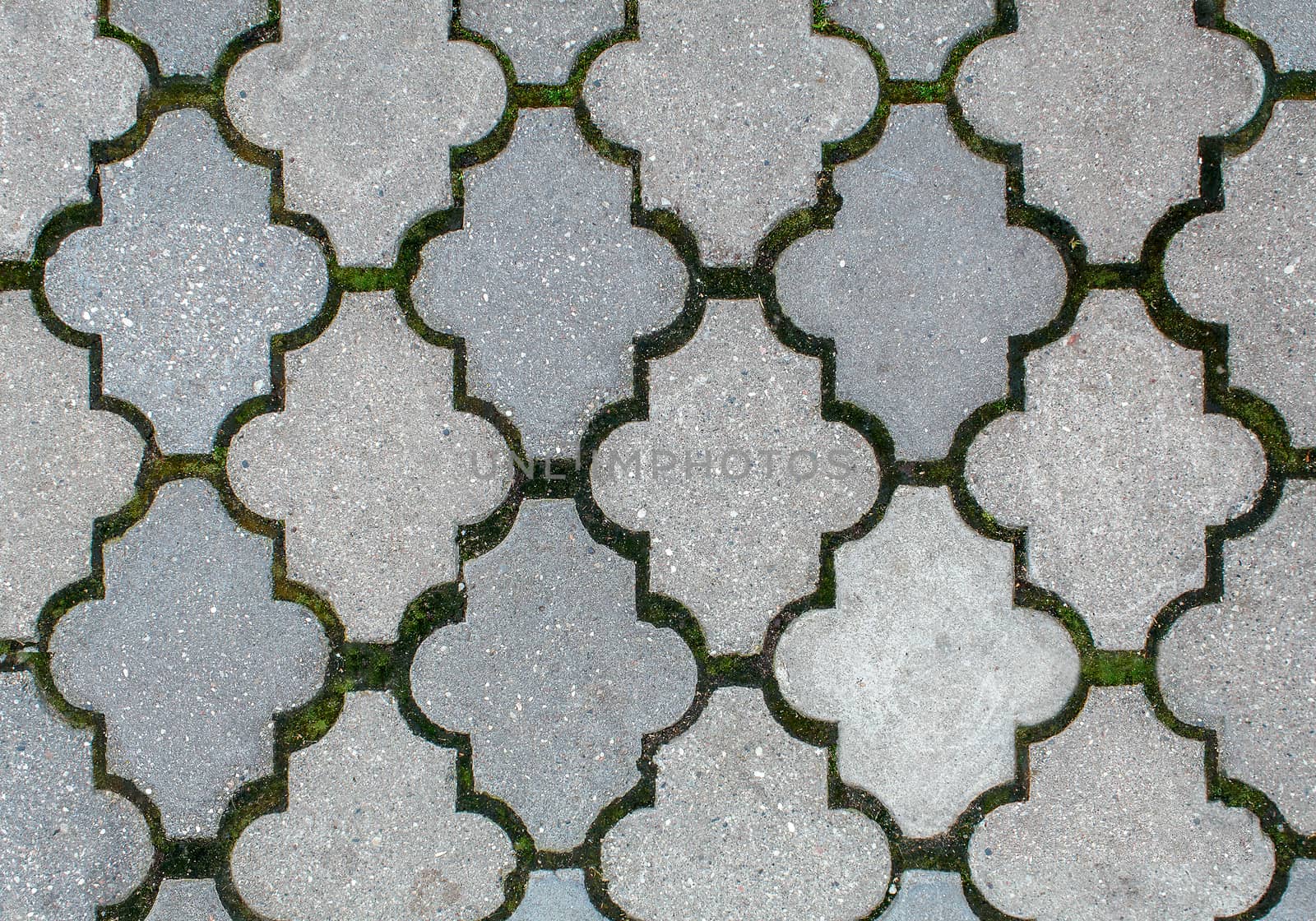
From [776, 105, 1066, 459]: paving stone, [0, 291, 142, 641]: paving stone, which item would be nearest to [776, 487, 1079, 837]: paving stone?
A: [776, 105, 1066, 459]: paving stone

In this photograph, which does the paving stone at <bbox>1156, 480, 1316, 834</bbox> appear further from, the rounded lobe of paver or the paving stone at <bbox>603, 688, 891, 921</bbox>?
the rounded lobe of paver

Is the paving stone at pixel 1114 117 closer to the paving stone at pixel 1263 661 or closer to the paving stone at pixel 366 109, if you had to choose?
the paving stone at pixel 1263 661

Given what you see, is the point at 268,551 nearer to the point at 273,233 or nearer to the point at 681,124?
the point at 273,233

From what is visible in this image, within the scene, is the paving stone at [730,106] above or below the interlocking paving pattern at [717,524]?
above

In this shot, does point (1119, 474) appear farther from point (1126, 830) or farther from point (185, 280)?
point (185, 280)

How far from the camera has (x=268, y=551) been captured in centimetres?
122

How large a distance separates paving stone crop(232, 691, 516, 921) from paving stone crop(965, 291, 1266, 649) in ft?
2.77

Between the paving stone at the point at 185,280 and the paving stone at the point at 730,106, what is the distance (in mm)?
494

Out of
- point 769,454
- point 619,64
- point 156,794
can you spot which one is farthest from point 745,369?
point 156,794

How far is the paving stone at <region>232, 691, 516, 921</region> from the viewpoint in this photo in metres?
1.21

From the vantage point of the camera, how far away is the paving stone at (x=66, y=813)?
4.02 feet

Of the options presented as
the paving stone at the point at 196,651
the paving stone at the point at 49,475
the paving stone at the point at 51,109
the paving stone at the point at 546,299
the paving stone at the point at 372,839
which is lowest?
the paving stone at the point at 372,839

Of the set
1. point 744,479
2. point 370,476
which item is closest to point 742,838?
point 744,479

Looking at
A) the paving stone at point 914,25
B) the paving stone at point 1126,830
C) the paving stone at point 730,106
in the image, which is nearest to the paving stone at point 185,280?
the paving stone at point 730,106
